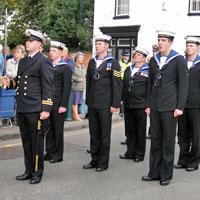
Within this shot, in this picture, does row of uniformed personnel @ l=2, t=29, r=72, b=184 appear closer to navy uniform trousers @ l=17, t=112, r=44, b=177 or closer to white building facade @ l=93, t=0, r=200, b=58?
navy uniform trousers @ l=17, t=112, r=44, b=177

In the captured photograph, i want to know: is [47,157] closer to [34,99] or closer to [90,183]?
[90,183]

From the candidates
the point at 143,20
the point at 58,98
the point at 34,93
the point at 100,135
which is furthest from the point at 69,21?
the point at 34,93

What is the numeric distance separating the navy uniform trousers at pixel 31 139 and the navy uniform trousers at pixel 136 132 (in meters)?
2.35

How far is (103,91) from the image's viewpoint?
803 cm

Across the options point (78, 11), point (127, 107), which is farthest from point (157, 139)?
point (78, 11)

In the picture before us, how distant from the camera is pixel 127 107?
30.0 ft

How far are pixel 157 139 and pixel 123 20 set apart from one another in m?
20.4

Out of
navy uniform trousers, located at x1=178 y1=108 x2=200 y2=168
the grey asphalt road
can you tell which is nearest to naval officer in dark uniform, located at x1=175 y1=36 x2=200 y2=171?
navy uniform trousers, located at x1=178 y1=108 x2=200 y2=168

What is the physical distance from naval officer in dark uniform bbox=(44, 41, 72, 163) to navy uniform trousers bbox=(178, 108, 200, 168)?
195 centimetres

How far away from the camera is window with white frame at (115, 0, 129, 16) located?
27284mm

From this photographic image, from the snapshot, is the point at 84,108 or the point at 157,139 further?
the point at 84,108

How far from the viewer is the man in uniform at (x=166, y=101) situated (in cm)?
722

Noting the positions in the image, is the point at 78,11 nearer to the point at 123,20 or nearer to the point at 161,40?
the point at 123,20

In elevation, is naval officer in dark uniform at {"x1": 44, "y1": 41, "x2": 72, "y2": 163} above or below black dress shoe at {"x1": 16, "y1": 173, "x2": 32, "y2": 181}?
above
